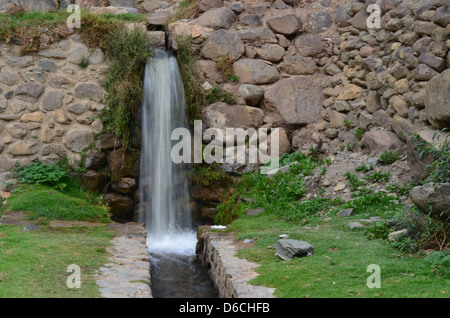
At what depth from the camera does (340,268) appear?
15.5 ft

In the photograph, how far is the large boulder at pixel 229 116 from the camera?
31.0ft

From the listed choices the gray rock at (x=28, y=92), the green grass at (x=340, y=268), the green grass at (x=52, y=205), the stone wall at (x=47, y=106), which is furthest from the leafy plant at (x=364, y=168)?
the gray rock at (x=28, y=92)

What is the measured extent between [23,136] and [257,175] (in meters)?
4.28

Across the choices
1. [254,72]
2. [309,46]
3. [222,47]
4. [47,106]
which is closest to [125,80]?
[47,106]

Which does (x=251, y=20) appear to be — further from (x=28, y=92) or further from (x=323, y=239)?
(x=323, y=239)

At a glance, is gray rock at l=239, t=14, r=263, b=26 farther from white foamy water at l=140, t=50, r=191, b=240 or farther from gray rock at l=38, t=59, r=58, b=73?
gray rock at l=38, t=59, r=58, b=73

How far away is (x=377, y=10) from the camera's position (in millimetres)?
8789

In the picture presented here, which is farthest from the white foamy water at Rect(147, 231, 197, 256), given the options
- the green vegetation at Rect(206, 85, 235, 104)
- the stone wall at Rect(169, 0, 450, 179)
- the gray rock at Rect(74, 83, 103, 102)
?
the gray rock at Rect(74, 83, 103, 102)

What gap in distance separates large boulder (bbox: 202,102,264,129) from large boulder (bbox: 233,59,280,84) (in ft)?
1.97

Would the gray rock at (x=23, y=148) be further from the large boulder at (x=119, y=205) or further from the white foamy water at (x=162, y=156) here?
the white foamy water at (x=162, y=156)

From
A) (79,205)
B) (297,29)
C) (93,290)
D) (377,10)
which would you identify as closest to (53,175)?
(79,205)

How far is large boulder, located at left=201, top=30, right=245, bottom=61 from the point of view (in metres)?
9.85

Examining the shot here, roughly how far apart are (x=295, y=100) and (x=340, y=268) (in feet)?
18.1
